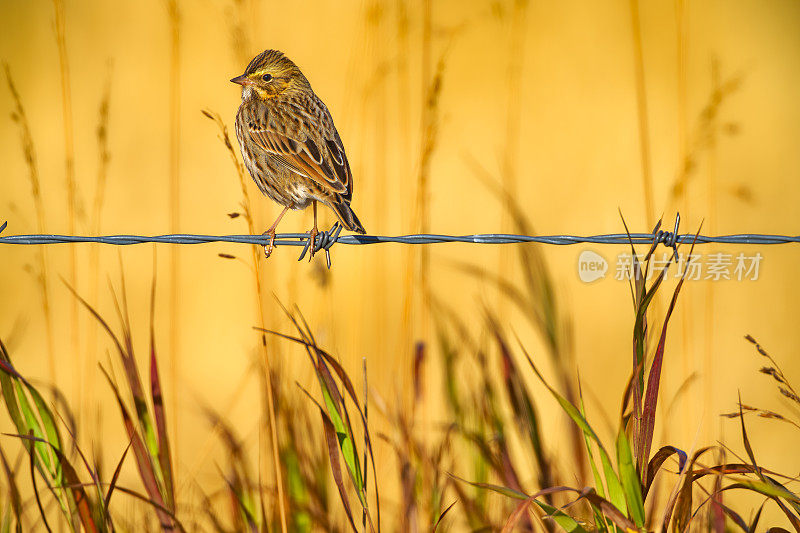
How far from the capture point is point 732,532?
65.1 inches

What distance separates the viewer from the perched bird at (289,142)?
84.3 inches

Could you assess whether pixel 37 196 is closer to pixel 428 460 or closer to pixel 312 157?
pixel 312 157

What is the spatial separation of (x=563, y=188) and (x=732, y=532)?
2.34m

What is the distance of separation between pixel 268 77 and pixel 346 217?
2.54ft

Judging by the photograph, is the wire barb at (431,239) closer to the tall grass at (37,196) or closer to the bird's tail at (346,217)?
the bird's tail at (346,217)

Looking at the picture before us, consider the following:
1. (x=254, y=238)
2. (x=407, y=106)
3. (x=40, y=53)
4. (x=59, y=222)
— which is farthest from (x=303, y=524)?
(x=40, y=53)

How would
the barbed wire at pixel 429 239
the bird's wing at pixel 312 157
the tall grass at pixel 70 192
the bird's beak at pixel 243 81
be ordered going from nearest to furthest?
the barbed wire at pixel 429 239, the bird's wing at pixel 312 157, the tall grass at pixel 70 192, the bird's beak at pixel 243 81

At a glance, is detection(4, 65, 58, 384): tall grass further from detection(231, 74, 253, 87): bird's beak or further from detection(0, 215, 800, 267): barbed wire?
detection(231, 74, 253, 87): bird's beak

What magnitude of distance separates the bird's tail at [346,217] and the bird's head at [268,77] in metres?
0.64

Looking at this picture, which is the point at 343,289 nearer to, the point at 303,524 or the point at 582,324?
the point at 582,324

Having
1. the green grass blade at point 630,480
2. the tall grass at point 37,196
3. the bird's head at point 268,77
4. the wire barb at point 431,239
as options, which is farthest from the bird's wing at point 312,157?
the green grass blade at point 630,480

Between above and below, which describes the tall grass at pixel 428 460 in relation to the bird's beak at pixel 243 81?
below

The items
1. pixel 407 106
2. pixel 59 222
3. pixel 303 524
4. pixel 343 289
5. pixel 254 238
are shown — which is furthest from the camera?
pixel 59 222

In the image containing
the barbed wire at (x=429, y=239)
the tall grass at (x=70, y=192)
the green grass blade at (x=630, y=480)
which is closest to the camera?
the green grass blade at (x=630, y=480)
